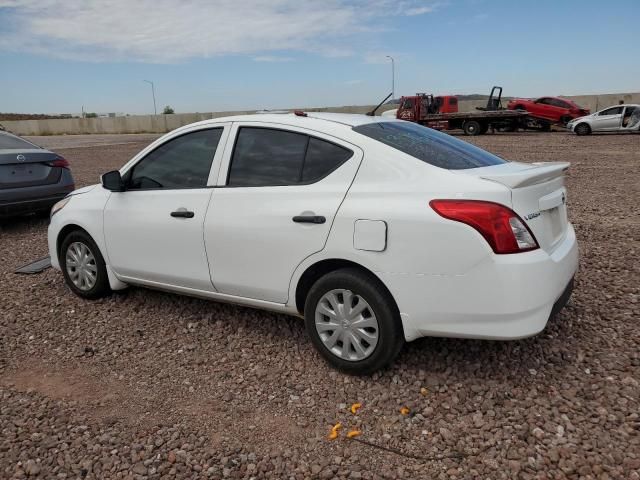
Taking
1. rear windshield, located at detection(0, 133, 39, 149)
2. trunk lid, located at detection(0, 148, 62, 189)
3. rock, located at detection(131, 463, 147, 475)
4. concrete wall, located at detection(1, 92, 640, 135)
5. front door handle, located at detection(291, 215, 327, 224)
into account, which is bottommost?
rock, located at detection(131, 463, 147, 475)

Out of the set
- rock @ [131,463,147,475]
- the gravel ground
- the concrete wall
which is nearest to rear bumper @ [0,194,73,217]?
the gravel ground

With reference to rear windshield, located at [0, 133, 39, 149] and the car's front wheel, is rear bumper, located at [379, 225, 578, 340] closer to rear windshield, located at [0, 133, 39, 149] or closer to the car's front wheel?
rear windshield, located at [0, 133, 39, 149]

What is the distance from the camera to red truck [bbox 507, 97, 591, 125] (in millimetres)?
26922

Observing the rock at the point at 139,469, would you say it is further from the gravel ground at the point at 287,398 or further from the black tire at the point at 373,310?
the black tire at the point at 373,310

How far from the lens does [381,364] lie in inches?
129

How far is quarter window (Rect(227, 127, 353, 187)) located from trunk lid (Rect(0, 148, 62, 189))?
16.4ft

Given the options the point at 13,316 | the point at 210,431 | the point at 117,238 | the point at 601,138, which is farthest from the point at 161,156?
the point at 601,138

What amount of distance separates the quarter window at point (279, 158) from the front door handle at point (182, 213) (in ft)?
1.21

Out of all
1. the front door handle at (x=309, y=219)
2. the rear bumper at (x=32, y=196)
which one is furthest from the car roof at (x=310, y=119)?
the rear bumper at (x=32, y=196)

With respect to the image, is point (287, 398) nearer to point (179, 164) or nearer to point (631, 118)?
point (179, 164)

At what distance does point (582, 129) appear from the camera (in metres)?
24.0

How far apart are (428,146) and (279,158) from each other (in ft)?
3.21

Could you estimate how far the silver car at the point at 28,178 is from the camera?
7.35 metres

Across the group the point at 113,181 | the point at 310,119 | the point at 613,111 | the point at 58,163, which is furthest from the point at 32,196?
the point at 613,111
